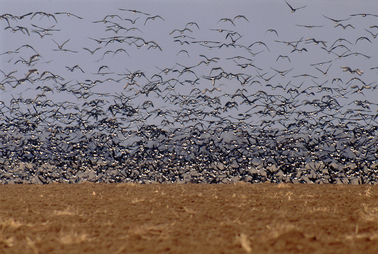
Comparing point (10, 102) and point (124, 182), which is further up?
point (10, 102)

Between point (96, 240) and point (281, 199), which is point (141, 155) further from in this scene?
point (96, 240)

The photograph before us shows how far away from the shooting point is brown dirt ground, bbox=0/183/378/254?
16.8ft

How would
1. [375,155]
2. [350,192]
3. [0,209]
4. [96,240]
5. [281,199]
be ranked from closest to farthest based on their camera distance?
[96,240] < [0,209] < [281,199] < [350,192] < [375,155]

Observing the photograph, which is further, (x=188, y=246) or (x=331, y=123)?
(x=331, y=123)

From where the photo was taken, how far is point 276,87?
54.1 ft

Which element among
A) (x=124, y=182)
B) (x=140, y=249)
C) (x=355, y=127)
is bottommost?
(x=124, y=182)

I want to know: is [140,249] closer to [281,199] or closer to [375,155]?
[281,199]

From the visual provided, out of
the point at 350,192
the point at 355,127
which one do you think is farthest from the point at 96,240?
the point at 355,127

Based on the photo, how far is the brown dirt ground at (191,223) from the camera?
5.11 meters

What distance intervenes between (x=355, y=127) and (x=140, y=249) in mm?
14125

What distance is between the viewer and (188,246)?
507 centimetres

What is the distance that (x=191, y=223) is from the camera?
679cm

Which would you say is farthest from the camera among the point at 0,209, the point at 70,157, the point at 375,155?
the point at 70,157

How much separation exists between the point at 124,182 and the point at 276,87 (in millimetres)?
9111
